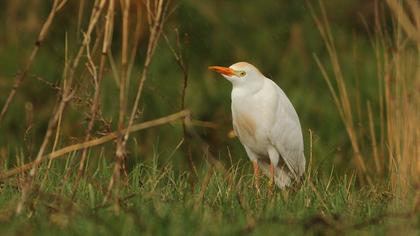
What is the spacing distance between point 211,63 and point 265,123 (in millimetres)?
5499

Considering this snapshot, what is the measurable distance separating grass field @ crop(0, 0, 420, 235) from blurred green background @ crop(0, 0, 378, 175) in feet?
0.06

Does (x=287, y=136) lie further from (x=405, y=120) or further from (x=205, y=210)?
(x=205, y=210)

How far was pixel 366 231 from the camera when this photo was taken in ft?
14.3

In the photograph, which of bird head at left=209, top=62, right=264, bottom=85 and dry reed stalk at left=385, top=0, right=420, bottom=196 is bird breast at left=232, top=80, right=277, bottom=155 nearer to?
bird head at left=209, top=62, right=264, bottom=85

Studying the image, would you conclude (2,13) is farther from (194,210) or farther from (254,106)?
(194,210)

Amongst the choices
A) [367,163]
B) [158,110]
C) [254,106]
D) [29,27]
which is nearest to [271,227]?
[254,106]

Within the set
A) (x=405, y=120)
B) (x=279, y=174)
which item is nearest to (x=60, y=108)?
(x=279, y=174)

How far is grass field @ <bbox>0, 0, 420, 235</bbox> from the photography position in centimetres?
443

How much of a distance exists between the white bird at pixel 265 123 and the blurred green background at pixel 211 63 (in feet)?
8.18

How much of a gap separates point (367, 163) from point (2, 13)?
5066 millimetres

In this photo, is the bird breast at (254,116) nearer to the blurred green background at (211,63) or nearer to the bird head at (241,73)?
the bird head at (241,73)

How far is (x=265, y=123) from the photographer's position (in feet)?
19.5

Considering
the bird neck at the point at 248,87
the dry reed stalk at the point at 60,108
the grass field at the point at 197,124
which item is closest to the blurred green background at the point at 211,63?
the grass field at the point at 197,124

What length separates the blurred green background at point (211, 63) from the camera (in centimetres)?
981
